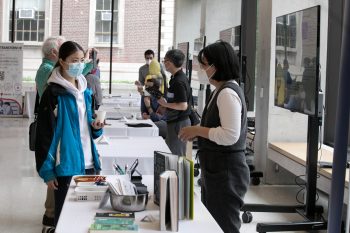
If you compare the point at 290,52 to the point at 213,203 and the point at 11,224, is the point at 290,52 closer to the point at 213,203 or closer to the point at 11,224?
the point at 213,203

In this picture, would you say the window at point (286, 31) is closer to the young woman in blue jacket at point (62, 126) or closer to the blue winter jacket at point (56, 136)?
the young woman in blue jacket at point (62, 126)

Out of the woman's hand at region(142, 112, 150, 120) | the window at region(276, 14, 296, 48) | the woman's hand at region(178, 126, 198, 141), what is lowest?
the woman's hand at region(142, 112, 150, 120)

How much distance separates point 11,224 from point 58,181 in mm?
1861

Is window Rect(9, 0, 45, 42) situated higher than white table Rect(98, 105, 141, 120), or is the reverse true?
window Rect(9, 0, 45, 42)

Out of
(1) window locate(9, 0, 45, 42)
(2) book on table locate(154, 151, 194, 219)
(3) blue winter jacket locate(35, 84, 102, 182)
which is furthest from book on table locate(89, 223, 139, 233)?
(1) window locate(9, 0, 45, 42)

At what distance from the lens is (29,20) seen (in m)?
16.0

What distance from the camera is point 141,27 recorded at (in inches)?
639

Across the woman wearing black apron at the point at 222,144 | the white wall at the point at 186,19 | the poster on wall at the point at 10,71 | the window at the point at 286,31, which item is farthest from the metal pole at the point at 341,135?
the white wall at the point at 186,19

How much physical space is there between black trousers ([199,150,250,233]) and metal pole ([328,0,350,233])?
5.38 ft

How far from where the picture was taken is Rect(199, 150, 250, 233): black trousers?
3.21 metres

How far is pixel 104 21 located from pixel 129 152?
12245 mm

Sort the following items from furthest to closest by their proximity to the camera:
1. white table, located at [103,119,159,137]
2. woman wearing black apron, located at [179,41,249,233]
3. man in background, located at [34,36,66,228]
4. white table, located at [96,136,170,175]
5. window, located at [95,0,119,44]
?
1. window, located at [95,0,119,44]
2. white table, located at [103,119,159,137]
3. man in background, located at [34,36,66,228]
4. white table, located at [96,136,170,175]
5. woman wearing black apron, located at [179,41,249,233]

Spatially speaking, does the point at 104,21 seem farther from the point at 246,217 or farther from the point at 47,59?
the point at 246,217

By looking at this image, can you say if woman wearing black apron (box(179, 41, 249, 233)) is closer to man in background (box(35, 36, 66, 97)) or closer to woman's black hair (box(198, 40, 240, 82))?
woman's black hair (box(198, 40, 240, 82))
